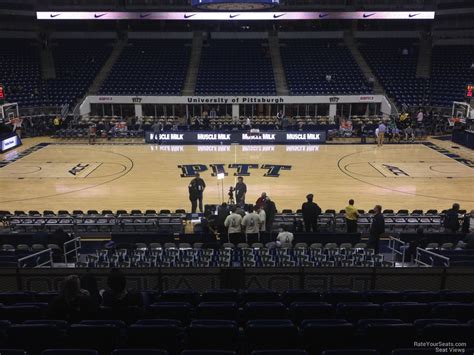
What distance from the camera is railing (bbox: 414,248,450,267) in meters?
9.67

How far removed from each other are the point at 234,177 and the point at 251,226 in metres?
9.16

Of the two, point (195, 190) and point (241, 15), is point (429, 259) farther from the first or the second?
point (241, 15)

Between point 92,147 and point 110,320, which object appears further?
point 92,147

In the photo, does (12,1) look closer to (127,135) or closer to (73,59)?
(73,59)

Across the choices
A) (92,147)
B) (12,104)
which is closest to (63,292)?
(92,147)

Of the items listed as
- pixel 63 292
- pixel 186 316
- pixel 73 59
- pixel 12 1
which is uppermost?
pixel 12 1

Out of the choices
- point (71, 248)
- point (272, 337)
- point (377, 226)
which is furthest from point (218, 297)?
point (71, 248)

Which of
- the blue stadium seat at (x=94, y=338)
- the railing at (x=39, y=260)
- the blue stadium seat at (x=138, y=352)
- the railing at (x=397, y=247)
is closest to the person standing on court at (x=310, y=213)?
the railing at (x=397, y=247)

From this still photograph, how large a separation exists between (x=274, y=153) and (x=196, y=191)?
11.1 meters

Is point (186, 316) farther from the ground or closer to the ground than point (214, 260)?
farther from the ground

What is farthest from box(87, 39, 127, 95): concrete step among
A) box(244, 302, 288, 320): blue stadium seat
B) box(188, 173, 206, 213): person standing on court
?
box(244, 302, 288, 320): blue stadium seat

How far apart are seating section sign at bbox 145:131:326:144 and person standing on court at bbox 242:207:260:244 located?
17360 mm

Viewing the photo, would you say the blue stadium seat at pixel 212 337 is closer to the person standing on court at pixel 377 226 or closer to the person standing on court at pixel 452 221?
the person standing on court at pixel 377 226

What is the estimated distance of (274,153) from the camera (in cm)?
2644
